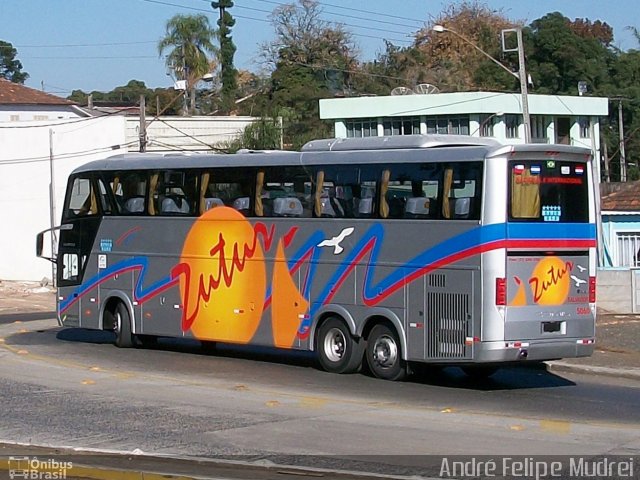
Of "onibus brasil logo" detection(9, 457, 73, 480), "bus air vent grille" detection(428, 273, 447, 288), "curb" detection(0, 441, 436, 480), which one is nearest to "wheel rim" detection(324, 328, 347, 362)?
"bus air vent grille" detection(428, 273, 447, 288)

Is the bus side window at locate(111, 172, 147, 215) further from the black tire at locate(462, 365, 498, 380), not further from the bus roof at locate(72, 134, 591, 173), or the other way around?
the black tire at locate(462, 365, 498, 380)

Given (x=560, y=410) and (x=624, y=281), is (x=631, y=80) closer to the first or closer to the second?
(x=624, y=281)

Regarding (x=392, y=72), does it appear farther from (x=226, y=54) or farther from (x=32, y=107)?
(x=32, y=107)

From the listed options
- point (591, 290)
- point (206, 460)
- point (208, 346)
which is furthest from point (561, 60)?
point (206, 460)

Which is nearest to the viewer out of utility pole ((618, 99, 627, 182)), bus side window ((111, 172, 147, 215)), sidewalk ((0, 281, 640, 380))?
sidewalk ((0, 281, 640, 380))

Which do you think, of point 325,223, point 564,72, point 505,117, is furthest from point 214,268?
point 564,72

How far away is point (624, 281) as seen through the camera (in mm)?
27969

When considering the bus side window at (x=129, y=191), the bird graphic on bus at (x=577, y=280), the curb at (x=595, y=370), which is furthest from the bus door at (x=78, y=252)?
the bird graphic on bus at (x=577, y=280)

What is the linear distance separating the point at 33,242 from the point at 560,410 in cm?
4062

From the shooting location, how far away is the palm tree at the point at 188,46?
6844 cm

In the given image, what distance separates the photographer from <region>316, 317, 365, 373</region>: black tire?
57.0 ft

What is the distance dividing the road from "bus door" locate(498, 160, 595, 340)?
1.02 metres

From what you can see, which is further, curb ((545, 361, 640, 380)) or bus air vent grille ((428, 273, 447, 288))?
curb ((545, 361, 640, 380))

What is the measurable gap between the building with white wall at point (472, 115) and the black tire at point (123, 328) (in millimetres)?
34725
